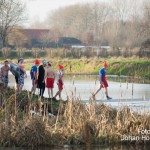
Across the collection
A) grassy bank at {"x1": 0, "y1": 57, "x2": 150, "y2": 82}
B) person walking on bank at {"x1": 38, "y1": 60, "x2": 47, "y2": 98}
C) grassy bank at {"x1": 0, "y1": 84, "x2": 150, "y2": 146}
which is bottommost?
grassy bank at {"x1": 0, "y1": 57, "x2": 150, "y2": 82}

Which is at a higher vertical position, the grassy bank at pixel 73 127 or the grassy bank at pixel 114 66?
the grassy bank at pixel 73 127

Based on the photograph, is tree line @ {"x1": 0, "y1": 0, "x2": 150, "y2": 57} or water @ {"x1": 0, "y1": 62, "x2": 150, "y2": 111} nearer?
water @ {"x1": 0, "y1": 62, "x2": 150, "y2": 111}

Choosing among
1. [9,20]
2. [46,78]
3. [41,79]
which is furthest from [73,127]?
[9,20]

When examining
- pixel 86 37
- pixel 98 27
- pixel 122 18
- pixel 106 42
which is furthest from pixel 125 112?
pixel 98 27

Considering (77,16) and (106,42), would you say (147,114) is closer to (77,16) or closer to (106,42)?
(106,42)

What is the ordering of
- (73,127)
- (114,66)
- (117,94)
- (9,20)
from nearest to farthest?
(73,127) < (117,94) < (114,66) < (9,20)

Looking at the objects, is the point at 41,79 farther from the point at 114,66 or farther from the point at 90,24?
the point at 90,24

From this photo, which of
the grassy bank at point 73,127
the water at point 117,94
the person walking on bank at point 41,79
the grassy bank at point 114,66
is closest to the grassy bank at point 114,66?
the grassy bank at point 114,66

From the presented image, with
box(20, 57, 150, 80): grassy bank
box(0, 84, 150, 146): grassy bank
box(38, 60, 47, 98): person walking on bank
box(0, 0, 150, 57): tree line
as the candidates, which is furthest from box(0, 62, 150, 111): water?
box(0, 0, 150, 57): tree line

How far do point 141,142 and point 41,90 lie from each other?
29.7 ft

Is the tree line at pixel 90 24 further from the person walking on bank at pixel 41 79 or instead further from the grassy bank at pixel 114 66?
the person walking on bank at pixel 41 79

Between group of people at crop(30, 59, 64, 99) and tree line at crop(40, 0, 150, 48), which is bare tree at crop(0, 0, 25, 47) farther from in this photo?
group of people at crop(30, 59, 64, 99)

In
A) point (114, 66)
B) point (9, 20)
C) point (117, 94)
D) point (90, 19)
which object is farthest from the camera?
point (90, 19)

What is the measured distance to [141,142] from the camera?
15.0 m
